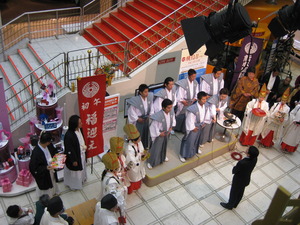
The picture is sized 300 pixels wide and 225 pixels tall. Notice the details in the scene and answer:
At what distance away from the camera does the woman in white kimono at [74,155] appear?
5465 mm

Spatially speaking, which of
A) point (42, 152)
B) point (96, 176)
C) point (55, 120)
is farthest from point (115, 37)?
point (42, 152)

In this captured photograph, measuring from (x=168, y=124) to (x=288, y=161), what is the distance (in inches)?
126

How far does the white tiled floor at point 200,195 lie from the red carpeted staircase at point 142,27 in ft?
10.2

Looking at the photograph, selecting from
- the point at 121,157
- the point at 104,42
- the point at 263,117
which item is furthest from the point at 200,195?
the point at 104,42

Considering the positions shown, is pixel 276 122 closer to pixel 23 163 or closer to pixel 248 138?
pixel 248 138

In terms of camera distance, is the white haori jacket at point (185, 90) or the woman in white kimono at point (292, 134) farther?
the white haori jacket at point (185, 90)

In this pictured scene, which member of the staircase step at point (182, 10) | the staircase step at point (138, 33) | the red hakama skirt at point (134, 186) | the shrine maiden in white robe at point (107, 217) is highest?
the staircase step at point (182, 10)

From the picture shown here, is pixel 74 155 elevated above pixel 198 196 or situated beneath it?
elevated above

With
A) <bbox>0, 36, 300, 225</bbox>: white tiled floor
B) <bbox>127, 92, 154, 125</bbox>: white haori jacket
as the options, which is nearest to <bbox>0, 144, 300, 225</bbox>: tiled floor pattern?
<bbox>0, 36, 300, 225</bbox>: white tiled floor

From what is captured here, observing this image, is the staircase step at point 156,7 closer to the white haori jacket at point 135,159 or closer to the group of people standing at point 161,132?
the group of people standing at point 161,132

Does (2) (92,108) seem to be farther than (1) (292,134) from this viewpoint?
No

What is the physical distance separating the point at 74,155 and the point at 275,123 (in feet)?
14.9

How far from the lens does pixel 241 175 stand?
18.1ft

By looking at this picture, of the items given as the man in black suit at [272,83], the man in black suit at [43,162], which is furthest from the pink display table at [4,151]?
the man in black suit at [272,83]
